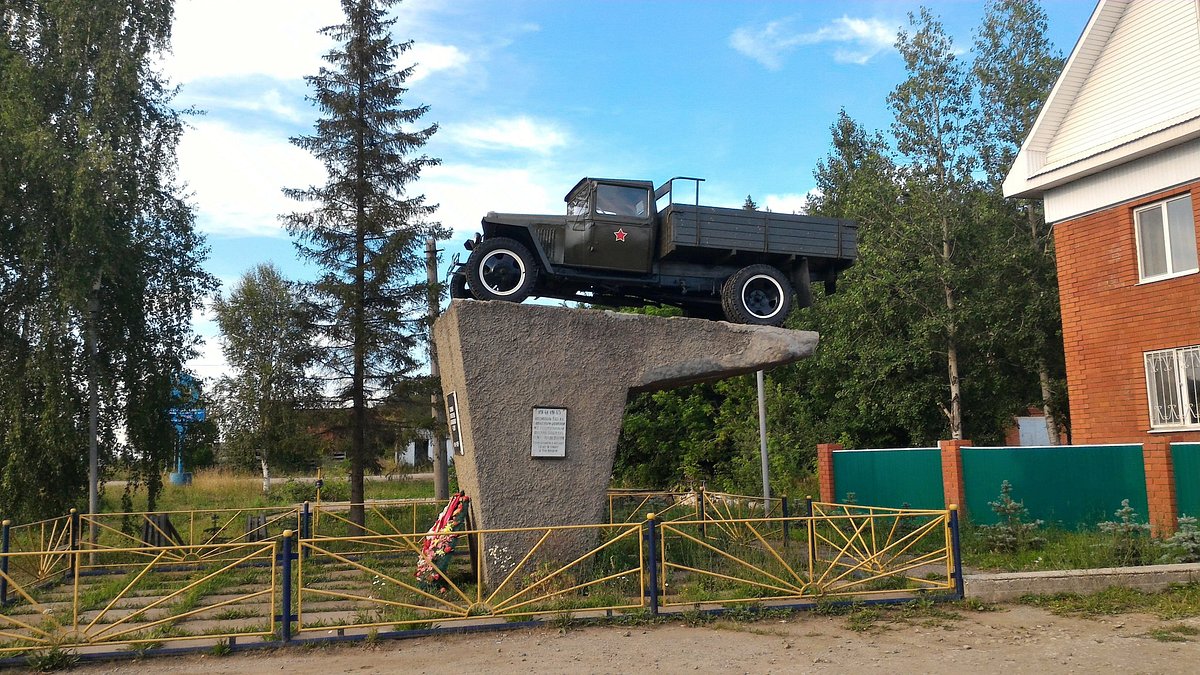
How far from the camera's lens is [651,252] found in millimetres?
11188

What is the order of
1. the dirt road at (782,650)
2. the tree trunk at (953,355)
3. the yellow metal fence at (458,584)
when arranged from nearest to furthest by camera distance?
the dirt road at (782,650) → the yellow metal fence at (458,584) → the tree trunk at (953,355)

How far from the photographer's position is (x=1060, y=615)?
344 inches

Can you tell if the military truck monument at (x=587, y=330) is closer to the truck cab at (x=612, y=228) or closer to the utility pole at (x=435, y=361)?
the truck cab at (x=612, y=228)

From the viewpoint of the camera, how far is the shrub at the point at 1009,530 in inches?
488

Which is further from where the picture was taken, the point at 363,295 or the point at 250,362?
the point at 250,362

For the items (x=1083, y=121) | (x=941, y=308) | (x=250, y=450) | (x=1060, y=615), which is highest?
(x=1083, y=121)

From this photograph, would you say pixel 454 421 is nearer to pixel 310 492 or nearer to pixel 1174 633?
pixel 1174 633

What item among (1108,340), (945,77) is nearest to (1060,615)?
(1108,340)

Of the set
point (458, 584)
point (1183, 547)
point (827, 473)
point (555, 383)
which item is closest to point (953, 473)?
point (827, 473)

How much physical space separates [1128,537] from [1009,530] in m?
1.58

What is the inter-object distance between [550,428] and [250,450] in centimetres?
2400

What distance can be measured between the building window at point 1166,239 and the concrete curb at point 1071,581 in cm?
595

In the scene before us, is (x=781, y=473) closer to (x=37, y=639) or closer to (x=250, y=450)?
(x=37, y=639)

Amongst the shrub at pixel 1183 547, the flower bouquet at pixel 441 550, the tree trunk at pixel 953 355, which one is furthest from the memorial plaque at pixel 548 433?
the tree trunk at pixel 953 355
